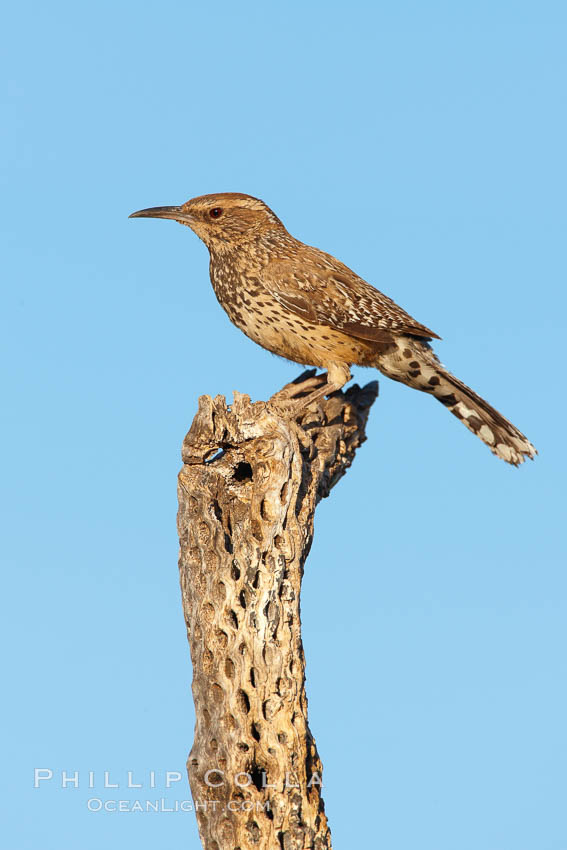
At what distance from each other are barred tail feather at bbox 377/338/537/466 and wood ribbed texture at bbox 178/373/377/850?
6.27 feet

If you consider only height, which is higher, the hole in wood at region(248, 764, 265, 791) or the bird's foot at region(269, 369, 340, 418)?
the bird's foot at region(269, 369, 340, 418)

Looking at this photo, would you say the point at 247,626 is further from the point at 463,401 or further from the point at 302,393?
the point at 463,401

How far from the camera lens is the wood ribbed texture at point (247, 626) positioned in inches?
215

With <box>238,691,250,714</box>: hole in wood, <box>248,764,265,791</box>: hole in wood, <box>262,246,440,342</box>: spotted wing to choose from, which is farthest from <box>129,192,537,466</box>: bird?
<box>248,764,265,791</box>: hole in wood

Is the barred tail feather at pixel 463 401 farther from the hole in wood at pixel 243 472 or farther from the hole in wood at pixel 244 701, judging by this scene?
the hole in wood at pixel 244 701

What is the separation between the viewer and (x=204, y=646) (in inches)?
227

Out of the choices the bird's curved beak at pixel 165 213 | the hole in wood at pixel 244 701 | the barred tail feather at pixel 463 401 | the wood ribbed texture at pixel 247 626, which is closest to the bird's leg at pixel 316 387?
the barred tail feather at pixel 463 401

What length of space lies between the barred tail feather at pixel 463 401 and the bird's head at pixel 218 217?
60.0 inches

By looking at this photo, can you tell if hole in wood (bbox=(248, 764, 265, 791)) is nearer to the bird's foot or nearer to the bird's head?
the bird's foot

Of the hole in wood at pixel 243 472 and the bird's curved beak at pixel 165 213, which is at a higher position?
the bird's curved beak at pixel 165 213

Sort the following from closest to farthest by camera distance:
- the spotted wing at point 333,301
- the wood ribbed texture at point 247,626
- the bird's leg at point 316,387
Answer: the wood ribbed texture at point 247,626, the bird's leg at point 316,387, the spotted wing at point 333,301

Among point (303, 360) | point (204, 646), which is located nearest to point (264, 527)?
point (204, 646)

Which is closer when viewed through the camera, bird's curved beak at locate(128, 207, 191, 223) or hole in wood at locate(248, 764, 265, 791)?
hole in wood at locate(248, 764, 265, 791)

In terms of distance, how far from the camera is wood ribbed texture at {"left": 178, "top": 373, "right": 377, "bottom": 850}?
215 inches
